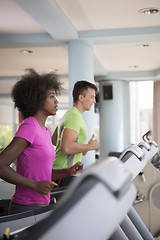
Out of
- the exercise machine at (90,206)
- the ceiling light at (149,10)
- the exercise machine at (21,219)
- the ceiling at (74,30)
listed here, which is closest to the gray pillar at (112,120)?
the ceiling at (74,30)

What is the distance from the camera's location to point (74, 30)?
4715 mm

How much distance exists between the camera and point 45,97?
1.74 meters

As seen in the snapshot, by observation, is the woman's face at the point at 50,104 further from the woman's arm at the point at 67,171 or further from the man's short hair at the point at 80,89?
the man's short hair at the point at 80,89

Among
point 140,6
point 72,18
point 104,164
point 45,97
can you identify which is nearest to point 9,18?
point 72,18

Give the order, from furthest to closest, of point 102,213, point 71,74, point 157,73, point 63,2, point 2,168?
1. point 157,73
2. point 71,74
3. point 63,2
4. point 2,168
5. point 102,213

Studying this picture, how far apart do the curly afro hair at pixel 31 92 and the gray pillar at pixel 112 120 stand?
7134mm

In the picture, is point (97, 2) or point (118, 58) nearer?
point (97, 2)

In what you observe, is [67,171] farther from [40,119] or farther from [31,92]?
[31,92]

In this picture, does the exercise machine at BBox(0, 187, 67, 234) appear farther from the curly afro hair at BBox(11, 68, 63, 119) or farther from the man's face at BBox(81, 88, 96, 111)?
the man's face at BBox(81, 88, 96, 111)

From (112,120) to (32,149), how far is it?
7.37 meters

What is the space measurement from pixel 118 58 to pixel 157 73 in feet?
6.29

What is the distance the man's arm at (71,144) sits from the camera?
7.86 feet

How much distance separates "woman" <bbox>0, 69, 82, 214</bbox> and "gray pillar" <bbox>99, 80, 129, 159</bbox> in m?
7.03

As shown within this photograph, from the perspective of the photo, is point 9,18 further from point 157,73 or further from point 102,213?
point 157,73
